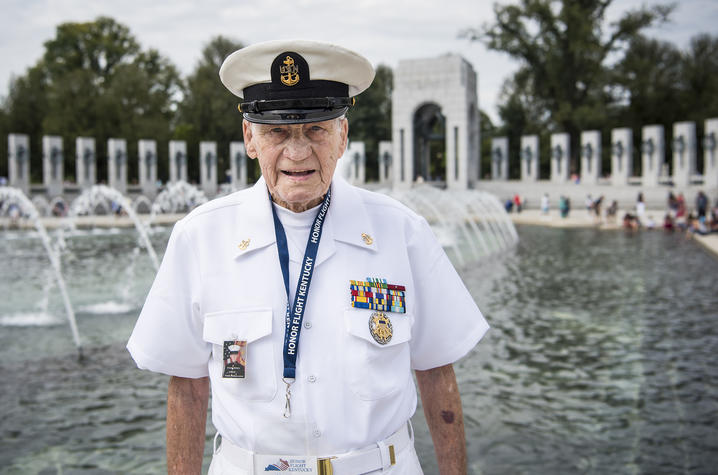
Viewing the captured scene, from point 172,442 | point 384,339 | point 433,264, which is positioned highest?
point 433,264

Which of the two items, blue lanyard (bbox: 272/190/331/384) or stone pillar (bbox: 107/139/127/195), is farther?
stone pillar (bbox: 107/139/127/195)

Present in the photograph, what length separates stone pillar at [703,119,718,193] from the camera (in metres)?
28.8

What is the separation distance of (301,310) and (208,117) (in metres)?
49.3

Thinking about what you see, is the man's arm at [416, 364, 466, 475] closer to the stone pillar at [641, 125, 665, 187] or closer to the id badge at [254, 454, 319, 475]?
the id badge at [254, 454, 319, 475]

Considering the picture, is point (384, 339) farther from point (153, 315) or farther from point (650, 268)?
point (650, 268)

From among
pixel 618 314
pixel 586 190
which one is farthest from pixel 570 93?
pixel 618 314

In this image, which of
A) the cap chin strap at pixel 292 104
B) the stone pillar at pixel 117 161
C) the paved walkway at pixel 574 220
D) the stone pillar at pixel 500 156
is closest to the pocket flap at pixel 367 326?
the cap chin strap at pixel 292 104

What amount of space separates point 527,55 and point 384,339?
4283cm

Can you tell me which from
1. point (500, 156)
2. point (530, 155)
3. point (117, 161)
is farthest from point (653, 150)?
point (117, 161)

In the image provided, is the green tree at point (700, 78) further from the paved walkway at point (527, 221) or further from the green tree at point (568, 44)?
the paved walkway at point (527, 221)

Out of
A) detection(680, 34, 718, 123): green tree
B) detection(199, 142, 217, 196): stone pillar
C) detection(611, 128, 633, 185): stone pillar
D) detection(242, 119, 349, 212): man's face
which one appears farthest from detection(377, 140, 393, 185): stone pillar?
detection(242, 119, 349, 212): man's face

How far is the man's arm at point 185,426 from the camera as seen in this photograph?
163cm

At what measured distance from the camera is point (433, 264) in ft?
5.57

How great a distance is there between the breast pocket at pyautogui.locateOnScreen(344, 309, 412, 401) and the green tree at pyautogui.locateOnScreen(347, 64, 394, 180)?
4439 centimetres
